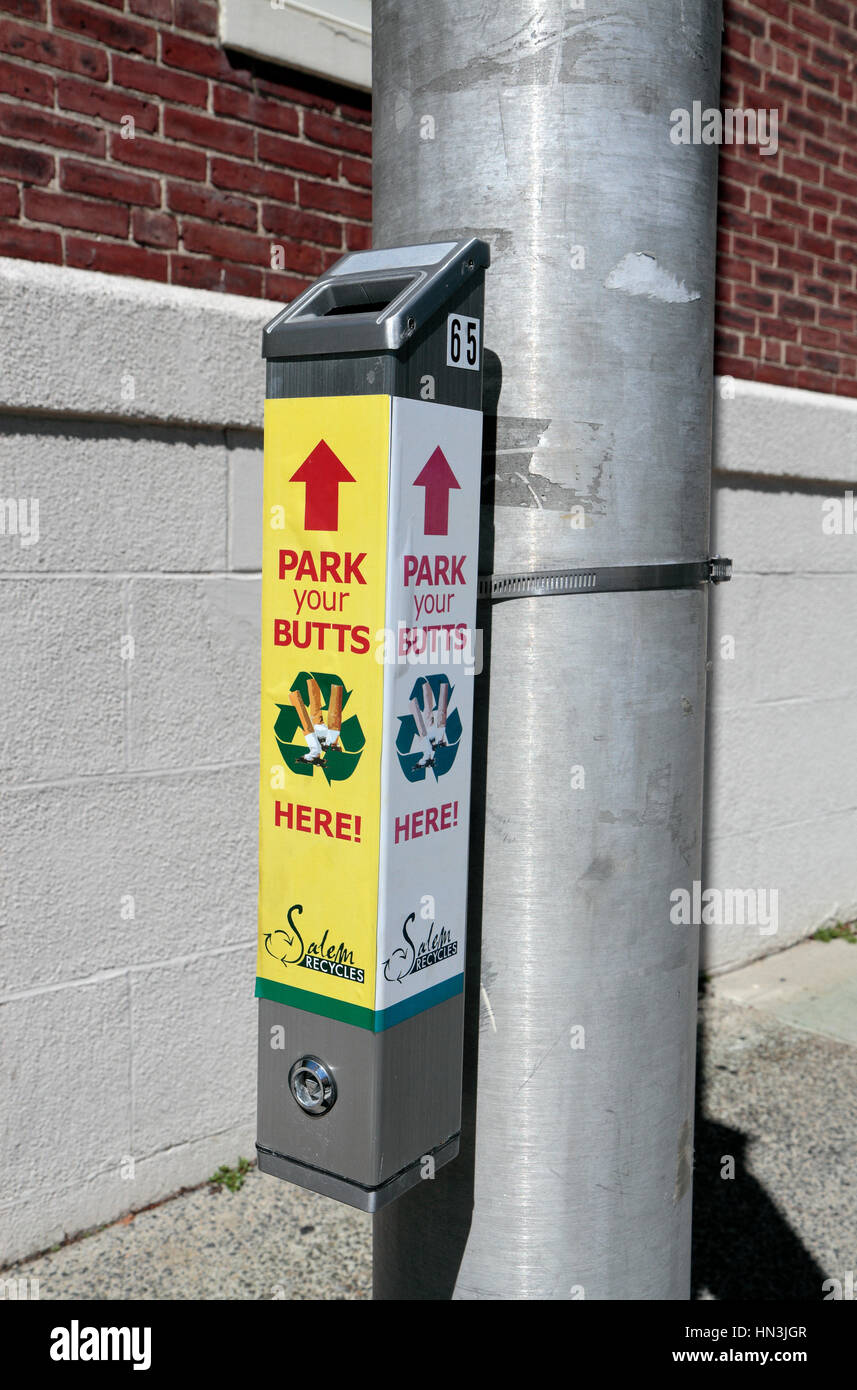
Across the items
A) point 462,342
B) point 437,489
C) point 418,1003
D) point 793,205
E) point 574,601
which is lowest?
point 418,1003

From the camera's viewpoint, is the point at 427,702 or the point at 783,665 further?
the point at 783,665

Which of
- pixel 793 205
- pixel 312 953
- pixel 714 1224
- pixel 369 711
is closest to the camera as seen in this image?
pixel 369 711

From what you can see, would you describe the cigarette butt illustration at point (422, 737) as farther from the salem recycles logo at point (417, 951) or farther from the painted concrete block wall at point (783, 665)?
the painted concrete block wall at point (783, 665)

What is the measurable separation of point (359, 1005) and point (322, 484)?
28.5 inches

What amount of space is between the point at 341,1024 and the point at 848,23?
19.9 feet

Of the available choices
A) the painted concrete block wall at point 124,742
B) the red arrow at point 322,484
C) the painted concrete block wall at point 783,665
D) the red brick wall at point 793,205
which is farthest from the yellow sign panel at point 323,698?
the red brick wall at point 793,205

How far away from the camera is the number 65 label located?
1713mm

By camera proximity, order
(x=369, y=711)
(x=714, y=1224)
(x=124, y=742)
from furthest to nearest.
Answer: (x=714, y=1224) < (x=124, y=742) < (x=369, y=711)

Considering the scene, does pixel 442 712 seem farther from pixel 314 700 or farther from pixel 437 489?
pixel 437 489

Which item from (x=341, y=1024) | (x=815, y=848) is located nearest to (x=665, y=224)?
(x=341, y=1024)

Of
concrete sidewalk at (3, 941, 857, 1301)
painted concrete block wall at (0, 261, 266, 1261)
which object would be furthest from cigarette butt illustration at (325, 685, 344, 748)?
concrete sidewalk at (3, 941, 857, 1301)

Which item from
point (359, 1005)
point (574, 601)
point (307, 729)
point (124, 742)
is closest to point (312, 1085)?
point (359, 1005)

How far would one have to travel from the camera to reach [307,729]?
174 cm
